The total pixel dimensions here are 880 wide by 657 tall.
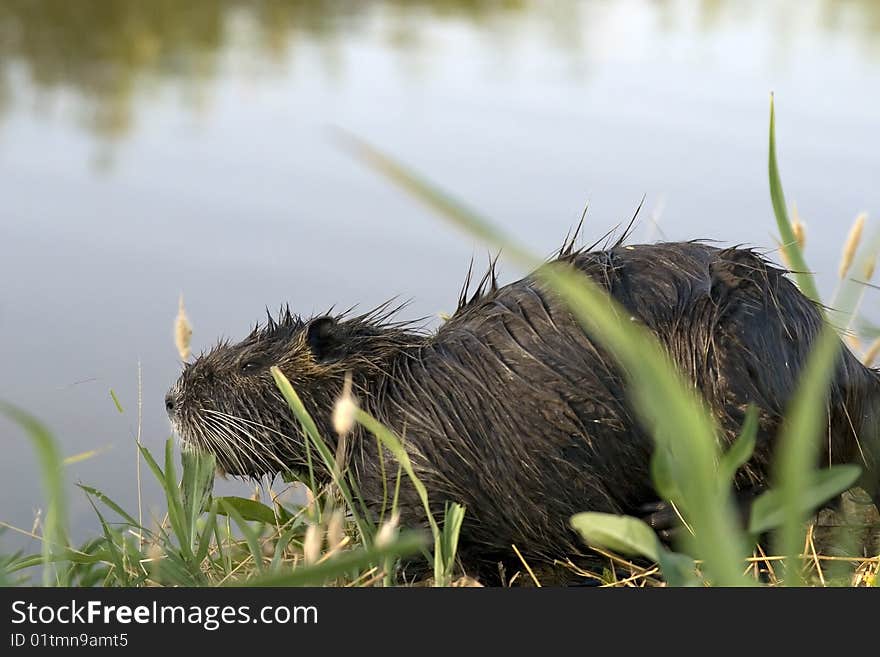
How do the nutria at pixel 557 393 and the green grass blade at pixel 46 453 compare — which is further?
the nutria at pixel 557 393

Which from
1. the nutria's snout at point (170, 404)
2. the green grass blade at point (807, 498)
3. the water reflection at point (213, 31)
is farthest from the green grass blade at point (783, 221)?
the water reflection at point (213, 31)

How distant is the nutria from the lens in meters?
2.71

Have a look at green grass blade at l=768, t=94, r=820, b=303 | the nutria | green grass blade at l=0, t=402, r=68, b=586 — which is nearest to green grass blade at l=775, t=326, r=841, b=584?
green grass blade at l=0, t=402, r=68, b=586

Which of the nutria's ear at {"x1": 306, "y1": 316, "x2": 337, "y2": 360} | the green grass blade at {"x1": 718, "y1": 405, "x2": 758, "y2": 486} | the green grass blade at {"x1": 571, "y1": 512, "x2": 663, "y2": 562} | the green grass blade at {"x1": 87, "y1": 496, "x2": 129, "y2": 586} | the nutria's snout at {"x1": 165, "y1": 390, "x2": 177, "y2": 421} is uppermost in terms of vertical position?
the nutria's ear at {"x1": 306, "y1": 316, "x2": 337, "y2": 360}

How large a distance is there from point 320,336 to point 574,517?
4.91ft

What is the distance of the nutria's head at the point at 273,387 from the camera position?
2.97m

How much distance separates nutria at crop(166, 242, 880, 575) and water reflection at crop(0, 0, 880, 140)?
5.53 metres

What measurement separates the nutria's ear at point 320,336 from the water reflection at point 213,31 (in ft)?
17.8

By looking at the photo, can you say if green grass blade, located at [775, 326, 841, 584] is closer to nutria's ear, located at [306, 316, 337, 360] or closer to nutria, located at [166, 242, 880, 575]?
nutria, located at [166, 242, 880, 575]

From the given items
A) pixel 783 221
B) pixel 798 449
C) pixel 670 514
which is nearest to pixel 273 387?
pixel 670 514

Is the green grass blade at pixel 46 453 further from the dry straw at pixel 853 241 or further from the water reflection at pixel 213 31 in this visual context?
the water reflection at pixel 213 31

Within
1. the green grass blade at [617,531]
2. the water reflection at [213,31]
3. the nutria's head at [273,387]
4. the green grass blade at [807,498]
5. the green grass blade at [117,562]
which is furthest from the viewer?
the water reflection at [213,31]

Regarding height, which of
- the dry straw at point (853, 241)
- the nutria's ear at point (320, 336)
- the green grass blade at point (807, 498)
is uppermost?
the dry straw at point (853, 241)
